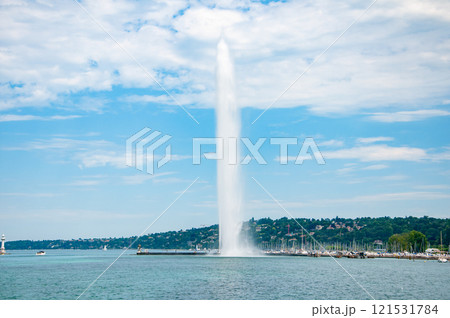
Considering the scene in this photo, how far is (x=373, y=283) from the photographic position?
Result: 4988 centimetres

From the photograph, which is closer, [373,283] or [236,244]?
[373,283]

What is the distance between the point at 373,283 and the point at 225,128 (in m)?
36.2
